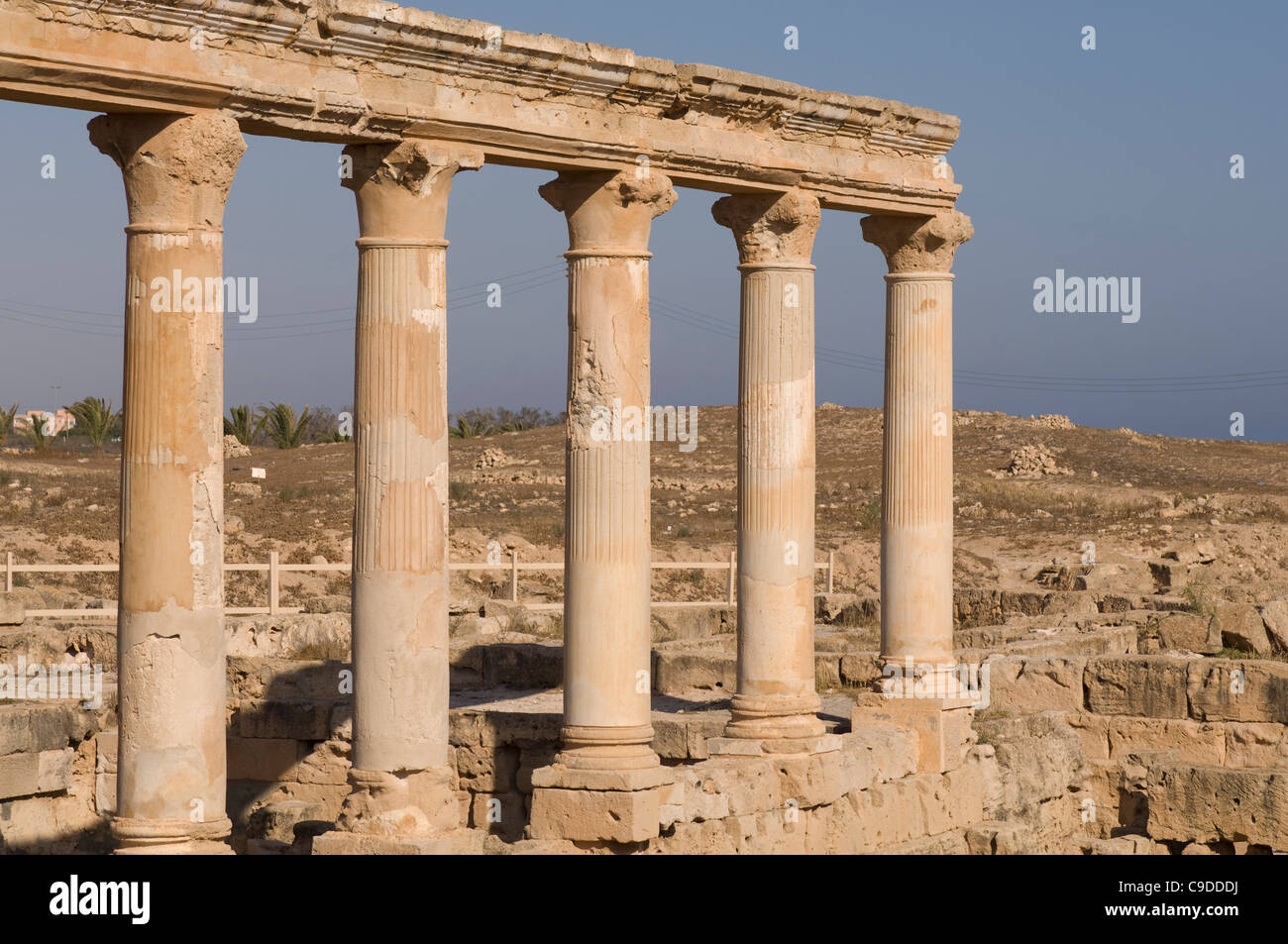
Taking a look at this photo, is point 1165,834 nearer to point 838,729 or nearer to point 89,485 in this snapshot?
point 838,729

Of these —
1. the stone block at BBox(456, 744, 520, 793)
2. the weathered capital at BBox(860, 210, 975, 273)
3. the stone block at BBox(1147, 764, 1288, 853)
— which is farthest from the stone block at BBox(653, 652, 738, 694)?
the weathered capital at BBox(860, 210, 975, 273)

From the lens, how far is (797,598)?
1694 centimetres

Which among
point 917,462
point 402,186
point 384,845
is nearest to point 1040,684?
point 917,462

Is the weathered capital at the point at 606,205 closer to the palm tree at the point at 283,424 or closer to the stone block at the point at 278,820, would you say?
the stone block at the point at 278,820

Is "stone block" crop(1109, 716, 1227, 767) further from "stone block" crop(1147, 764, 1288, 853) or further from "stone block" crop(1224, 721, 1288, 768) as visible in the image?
"stone block" crop(1147, 764, 1288, 853)

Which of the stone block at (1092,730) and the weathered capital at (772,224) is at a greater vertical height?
the weathered capital at (772,224)

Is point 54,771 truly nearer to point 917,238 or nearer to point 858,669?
point 858,669

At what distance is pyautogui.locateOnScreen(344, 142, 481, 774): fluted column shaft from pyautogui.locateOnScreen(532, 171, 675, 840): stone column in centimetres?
173

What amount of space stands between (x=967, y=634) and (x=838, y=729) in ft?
20.4

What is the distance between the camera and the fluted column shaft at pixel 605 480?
48.6 feet

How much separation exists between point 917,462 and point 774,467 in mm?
2232

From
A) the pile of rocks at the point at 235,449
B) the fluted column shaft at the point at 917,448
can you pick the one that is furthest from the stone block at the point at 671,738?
the pile of rocks at the point at 235,449

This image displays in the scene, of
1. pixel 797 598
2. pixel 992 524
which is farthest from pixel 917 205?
pixel 992 524

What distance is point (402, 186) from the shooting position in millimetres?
13328
